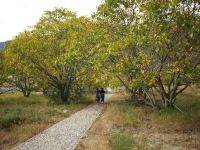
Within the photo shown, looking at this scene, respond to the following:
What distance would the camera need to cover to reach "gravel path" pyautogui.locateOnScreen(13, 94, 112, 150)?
480 inches

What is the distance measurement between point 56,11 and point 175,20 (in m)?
16.4

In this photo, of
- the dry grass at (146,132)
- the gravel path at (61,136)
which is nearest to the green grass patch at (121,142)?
the dry grass at (146,132)

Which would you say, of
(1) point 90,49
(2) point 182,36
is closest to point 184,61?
(2) point 182,36

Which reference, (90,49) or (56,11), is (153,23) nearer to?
(90,49)

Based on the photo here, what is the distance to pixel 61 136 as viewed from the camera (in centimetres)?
1405

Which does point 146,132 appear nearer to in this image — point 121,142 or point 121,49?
point 121,142

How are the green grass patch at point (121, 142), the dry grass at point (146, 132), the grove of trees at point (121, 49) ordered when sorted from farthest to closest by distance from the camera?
1. the grove of trees at point (121, 49)
2. the dry grass at point (146, 132)
3. the green grass patch at point (121, 142)

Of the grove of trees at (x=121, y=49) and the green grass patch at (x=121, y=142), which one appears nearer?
the green grass patch at (x=121, y=142)

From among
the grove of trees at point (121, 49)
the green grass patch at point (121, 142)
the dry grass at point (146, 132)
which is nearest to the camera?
the green grass patch at point (121, 142)

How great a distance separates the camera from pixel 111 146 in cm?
1173

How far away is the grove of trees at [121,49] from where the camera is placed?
47.5ft

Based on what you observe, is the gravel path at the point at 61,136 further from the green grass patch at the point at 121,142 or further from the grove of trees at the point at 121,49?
the grove of trees at the point at 121,49

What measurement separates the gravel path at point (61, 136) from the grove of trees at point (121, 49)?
3728 mm

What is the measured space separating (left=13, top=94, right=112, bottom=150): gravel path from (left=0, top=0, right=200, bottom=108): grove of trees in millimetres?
3728
